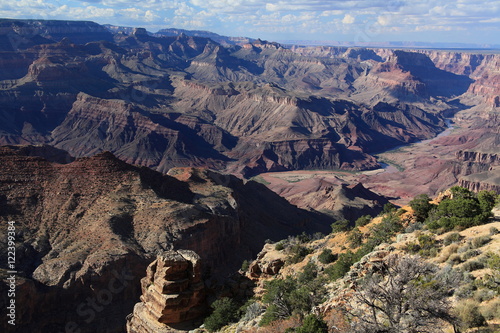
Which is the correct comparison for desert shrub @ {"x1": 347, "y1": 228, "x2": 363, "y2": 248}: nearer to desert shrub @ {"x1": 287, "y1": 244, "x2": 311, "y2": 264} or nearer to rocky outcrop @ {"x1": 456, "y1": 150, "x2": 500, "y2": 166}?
desert shrub @ {"x1": 287, "y1": 244, "x2": 311, "y2": 264}

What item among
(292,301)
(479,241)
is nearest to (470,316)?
(479,241)

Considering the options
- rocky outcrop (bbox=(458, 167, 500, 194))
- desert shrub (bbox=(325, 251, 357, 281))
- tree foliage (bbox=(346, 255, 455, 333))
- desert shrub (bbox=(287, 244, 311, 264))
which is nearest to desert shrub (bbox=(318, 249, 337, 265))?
desert shrub (bbox=(325, 251, 357, 281))

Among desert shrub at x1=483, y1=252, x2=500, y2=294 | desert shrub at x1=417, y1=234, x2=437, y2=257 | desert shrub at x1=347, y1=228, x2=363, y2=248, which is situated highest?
desert shrub at x1=483, y1=252, x2=500, y2=294

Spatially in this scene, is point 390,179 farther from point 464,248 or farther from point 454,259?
point 454,259

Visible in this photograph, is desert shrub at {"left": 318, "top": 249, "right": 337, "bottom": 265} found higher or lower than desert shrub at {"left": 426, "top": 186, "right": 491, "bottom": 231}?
lower

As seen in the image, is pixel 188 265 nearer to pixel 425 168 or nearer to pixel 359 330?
pixel 359 330

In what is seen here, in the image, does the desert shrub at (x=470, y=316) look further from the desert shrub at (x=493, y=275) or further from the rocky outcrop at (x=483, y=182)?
the rocky outcrop at (x=483, y=182)
